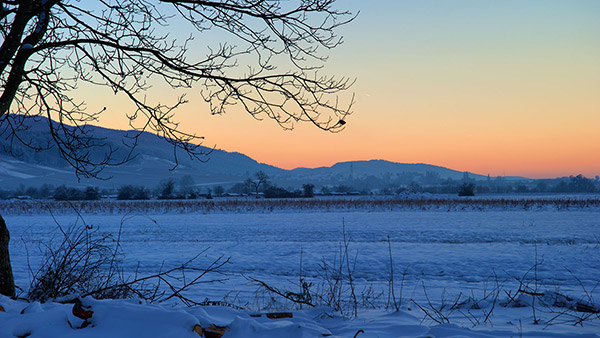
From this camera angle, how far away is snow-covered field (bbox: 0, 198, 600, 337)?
10.6 feet

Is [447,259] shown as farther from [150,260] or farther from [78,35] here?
[78,35]

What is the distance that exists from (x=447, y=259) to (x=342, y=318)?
753 cm

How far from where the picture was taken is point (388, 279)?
850cm

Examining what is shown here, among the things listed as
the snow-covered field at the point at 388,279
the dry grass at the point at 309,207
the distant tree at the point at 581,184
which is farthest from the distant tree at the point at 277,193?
the distant tree at the point at 581,184

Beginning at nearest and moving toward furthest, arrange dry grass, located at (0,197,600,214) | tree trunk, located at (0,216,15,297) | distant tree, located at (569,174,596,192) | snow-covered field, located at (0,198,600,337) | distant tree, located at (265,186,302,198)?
1. snow-covered field, located at (0,198,600,337)
2. tree trunk, located at (0,216,15,297)
3. dry grass, located at (0,197,600,214)
4. distant tree, located at (265,186,302,198)
5. distant tree, located at (569,174,596,192)

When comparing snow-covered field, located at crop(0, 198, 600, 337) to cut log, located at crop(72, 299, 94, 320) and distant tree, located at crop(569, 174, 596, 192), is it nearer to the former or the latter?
cut log, located at crop(72, 299, 94, 320)

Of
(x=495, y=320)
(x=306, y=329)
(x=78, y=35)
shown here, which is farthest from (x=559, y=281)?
(x=78, y=35)

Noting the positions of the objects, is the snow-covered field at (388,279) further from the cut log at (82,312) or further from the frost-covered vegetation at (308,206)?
the frost-covered vegetation at (308,206)

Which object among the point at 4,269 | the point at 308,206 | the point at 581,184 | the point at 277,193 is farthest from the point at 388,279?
the point at 581,184

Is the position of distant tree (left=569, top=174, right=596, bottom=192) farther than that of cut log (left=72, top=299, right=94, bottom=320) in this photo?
Yes

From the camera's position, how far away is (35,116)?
5230 mm

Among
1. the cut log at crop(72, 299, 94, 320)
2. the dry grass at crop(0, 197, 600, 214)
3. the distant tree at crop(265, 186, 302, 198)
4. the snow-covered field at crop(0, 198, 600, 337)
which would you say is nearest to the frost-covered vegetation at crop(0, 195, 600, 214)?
the dry grass at crop(0, 197, 600, 214)

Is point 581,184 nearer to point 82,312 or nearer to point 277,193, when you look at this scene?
point 277,193

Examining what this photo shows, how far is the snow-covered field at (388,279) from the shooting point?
3.22 metres
